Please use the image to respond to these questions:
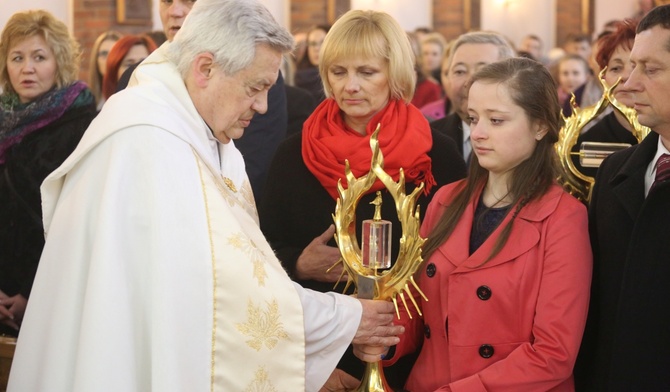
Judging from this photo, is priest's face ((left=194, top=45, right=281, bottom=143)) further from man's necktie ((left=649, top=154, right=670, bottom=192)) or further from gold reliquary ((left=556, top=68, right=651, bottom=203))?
man's necktie ((left=649, top=154, right=670, bottom=192))

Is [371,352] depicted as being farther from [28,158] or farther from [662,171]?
[28,158]

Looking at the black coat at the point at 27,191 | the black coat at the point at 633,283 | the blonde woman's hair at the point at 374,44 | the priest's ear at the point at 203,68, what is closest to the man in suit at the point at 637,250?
the black coat at the point at 633,283

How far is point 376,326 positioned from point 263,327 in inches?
13.8

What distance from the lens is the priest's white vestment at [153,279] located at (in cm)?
253

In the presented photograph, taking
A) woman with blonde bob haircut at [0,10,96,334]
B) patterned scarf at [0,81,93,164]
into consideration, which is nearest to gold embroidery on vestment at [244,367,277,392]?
woman with blonde bob haircut at [0,10,96,334]

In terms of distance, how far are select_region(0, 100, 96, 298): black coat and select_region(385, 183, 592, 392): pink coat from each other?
6.62ft

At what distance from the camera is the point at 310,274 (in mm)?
3418

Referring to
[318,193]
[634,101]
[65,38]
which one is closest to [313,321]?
[318,193]

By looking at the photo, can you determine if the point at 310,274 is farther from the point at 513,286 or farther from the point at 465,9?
the point at 465,9

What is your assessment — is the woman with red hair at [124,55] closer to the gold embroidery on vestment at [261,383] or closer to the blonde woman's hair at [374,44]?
the blonde woman's hair at [374,44]

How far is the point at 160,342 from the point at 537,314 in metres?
1.01

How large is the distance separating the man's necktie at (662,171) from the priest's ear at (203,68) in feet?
4.06

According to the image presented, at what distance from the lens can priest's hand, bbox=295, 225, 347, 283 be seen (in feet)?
11.0

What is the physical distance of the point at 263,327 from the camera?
2670 millimetres
